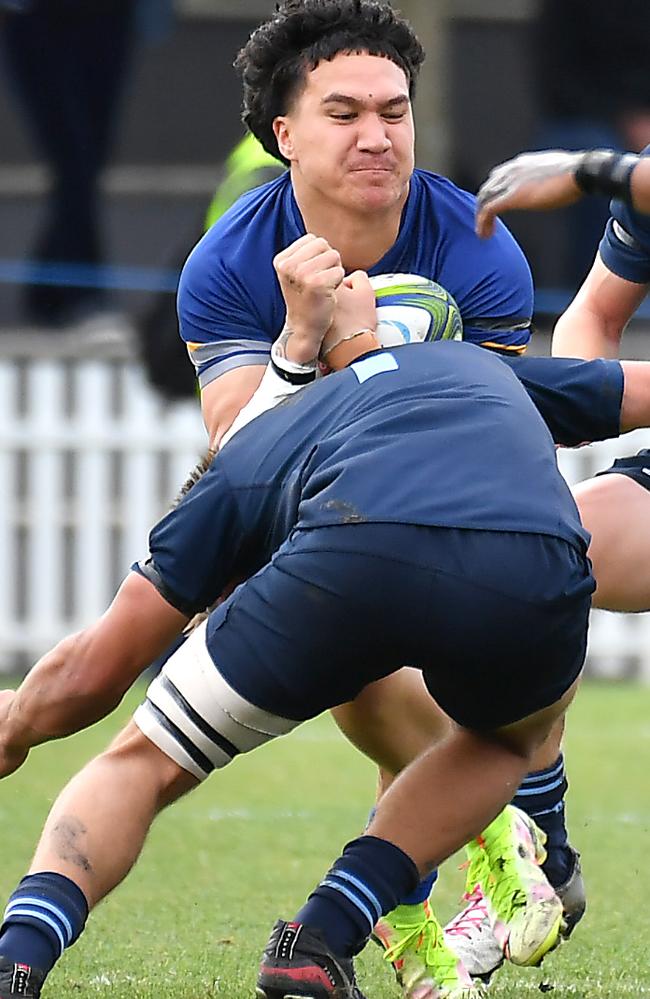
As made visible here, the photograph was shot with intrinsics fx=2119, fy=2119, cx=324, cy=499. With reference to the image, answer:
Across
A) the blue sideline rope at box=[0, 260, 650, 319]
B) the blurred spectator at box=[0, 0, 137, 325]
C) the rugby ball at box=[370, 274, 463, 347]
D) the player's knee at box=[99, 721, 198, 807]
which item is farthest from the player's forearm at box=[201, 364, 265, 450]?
the blurred spectator at box=[0, 0, 137, 325]

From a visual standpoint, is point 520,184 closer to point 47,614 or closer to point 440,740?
point 440,740

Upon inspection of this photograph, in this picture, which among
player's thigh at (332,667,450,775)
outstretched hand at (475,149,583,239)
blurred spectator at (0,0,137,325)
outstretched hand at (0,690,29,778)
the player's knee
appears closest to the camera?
the player's knee

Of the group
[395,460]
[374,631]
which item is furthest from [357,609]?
[395,460]

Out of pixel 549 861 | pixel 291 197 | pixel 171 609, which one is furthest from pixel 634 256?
pixel 171 609

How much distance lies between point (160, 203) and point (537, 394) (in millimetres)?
12436

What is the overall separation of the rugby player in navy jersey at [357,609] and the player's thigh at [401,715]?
429 mm

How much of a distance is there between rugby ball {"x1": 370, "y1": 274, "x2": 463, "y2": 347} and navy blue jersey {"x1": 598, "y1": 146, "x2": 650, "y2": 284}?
2.81 ft

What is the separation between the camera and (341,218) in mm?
3994

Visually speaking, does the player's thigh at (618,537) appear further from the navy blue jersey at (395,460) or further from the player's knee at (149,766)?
the player's knee at (149,766)

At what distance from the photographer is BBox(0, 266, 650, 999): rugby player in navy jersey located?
3275mm

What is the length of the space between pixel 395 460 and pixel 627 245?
5.25 ft

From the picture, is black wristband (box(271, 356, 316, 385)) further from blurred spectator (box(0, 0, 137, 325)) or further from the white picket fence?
blurred spectator (box(0, 0, 137, 325))

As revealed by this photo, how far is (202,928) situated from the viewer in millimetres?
4828

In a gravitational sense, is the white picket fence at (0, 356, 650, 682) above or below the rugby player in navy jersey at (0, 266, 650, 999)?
below
